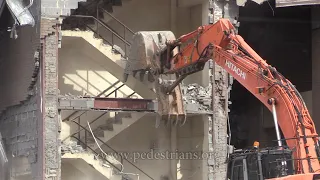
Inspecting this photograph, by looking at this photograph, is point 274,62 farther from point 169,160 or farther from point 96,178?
point 96,178

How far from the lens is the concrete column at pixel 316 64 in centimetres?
2641

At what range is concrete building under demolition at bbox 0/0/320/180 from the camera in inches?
807

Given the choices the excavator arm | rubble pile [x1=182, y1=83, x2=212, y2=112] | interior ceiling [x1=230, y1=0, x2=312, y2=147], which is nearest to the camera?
the excavator arm

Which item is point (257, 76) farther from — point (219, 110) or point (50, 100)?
point (219, 110)

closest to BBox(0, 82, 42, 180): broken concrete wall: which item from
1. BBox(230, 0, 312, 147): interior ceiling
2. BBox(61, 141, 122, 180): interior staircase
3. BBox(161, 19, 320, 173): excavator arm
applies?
BBox(61, 141, 122, 180): interior staircase

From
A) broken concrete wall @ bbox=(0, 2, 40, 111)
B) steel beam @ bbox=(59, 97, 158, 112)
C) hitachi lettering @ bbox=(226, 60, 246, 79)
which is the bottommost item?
hitachi lettering @ bbox=(226, 60, 246, 79)

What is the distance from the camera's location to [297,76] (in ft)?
95.4

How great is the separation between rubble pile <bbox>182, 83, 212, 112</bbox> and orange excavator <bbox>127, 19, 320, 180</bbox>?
338 centimetres

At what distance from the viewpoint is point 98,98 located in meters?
21.0

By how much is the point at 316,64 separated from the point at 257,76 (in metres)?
13.2

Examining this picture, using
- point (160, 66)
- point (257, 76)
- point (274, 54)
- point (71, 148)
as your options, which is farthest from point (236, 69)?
point (274, 54)

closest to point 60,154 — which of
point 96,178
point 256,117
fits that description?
point 96,178

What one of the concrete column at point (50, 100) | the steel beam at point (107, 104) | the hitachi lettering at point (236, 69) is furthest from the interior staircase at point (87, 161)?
the hitachi lettering at point (236, 69)

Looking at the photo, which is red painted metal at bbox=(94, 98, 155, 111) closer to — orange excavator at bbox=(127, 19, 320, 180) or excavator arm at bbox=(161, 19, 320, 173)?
orange excavator at bbox=(127, 19, 320, 180)
